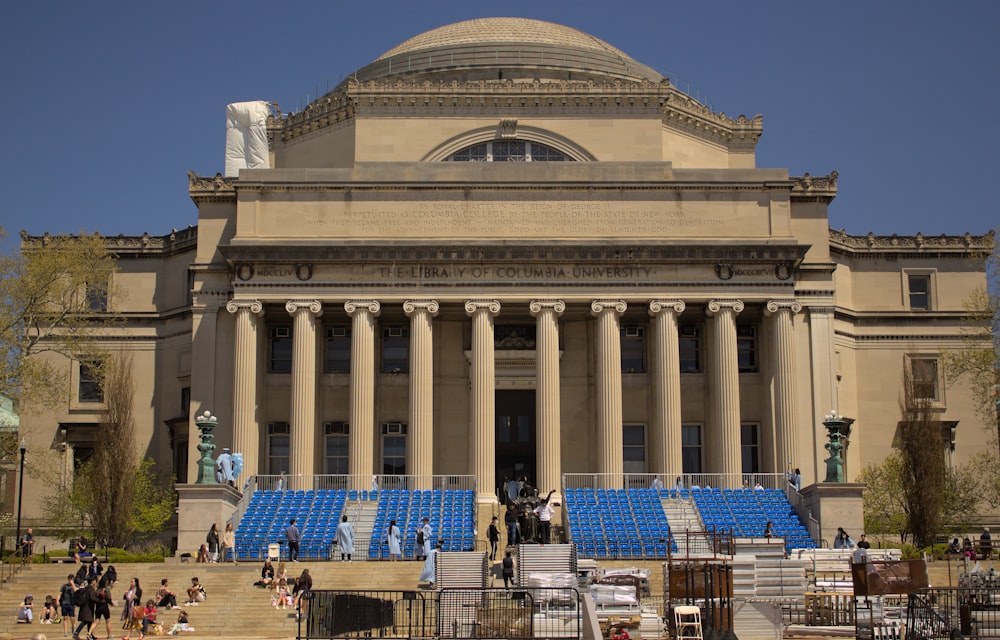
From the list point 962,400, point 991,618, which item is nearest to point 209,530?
point 991,618

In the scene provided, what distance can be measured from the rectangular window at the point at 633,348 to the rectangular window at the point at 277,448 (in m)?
15.3

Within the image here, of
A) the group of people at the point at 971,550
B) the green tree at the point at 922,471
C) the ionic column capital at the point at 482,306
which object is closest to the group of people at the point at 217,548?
the ionic column capital at the point at 482,306

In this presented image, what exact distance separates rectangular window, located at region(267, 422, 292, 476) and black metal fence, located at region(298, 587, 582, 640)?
24773 mm

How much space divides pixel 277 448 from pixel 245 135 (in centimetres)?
1763

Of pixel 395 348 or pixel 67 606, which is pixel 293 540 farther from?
pixel 395 348

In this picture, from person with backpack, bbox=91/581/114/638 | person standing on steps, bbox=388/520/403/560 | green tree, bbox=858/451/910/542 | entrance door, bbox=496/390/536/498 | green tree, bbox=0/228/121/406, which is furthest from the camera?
entrance door, bbox=496/390/536/498

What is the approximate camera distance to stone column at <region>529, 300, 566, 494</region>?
5881cm

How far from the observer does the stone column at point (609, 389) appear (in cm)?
5884

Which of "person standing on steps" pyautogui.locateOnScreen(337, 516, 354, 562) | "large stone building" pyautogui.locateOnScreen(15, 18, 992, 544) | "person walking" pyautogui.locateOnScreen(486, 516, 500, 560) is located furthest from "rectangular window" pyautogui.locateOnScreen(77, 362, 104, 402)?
"person walking" pyautogui.locateOnScreen(486, 516, 500, 560)

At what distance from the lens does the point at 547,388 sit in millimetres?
59656

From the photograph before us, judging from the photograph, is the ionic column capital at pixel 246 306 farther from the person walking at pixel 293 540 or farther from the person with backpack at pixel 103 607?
the person with backpack at pixel 103 607

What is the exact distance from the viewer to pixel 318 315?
60125mm

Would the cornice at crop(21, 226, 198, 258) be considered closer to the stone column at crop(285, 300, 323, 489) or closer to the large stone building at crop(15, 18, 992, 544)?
the large stone building at crop(15, 18, 992, 544)

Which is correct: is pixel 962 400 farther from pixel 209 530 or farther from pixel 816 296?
pixel 209 530
